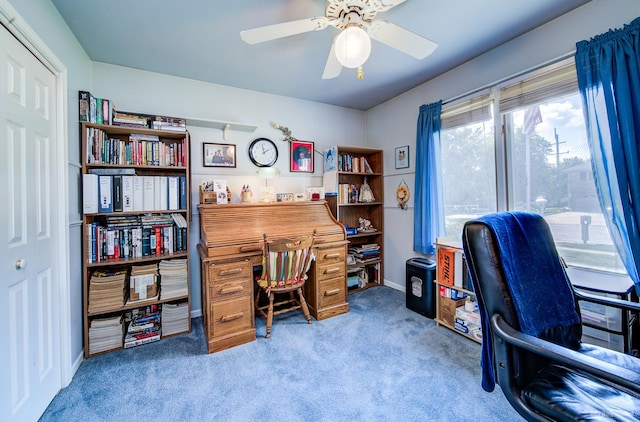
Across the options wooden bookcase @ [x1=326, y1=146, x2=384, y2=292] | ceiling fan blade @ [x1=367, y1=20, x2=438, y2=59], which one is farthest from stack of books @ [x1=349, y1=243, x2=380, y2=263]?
ceiling fan blade @ [x1=367, y1=20, x2=438, y2=59]

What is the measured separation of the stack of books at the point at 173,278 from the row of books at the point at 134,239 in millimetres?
113

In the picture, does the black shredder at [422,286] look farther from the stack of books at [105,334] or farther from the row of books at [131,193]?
the stack of books at [105,334]

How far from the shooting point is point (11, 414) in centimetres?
116

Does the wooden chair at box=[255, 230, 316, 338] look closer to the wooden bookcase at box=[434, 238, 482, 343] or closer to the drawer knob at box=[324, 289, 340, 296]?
the drawer knob at box=[324, 289, 340, 296]

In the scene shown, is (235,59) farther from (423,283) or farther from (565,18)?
(423,283)

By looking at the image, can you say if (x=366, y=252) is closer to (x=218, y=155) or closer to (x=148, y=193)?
(x=218, y=155)

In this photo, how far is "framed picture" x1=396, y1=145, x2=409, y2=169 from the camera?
307 cm

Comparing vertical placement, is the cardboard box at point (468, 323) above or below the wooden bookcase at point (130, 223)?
below

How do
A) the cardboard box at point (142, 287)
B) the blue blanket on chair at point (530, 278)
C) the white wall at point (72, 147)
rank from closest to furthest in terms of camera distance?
the blue blanket on chair at point (530, 278) < the white wall at point (72, 147) < the cardboard box at point (142, 287)

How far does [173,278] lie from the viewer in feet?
7.29

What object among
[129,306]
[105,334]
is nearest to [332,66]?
[129,306]

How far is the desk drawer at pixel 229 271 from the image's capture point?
1.99 meters

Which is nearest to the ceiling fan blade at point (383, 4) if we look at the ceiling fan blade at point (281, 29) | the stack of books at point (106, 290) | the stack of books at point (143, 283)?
the ceiling fan blade at point (281, 29)

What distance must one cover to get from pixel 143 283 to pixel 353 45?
7.82 ft
